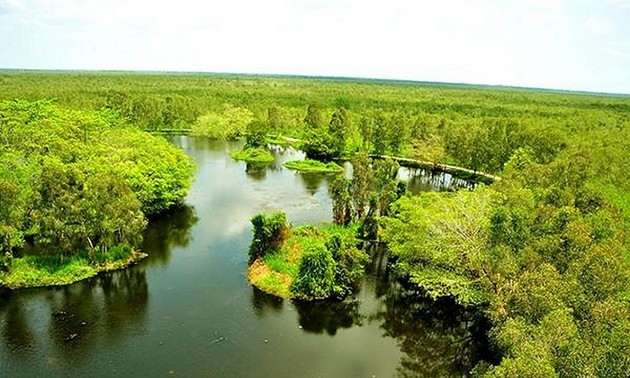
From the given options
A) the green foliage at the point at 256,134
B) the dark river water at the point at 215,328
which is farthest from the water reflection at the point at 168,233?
the green foliage at the point at 256,134

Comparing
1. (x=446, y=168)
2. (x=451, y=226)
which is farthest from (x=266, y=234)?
(x=446, y=168)

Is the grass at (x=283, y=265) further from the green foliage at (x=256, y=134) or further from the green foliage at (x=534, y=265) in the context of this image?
the green foliage at (x=256, y=134)

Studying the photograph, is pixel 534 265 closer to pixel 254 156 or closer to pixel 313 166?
pixel 313 166

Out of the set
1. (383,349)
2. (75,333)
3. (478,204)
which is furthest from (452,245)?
(75,333)

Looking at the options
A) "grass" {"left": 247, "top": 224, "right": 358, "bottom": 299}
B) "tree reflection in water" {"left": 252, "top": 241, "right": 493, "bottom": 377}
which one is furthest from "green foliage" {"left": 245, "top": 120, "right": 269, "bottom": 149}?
"tree reflection in water" {"left": 252, "top": 241, "right": 493, "bottom": 377}

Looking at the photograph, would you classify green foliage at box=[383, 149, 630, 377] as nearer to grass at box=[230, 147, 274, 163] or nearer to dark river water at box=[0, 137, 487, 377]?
dark river water at box=[0, 137, 487, 377]
